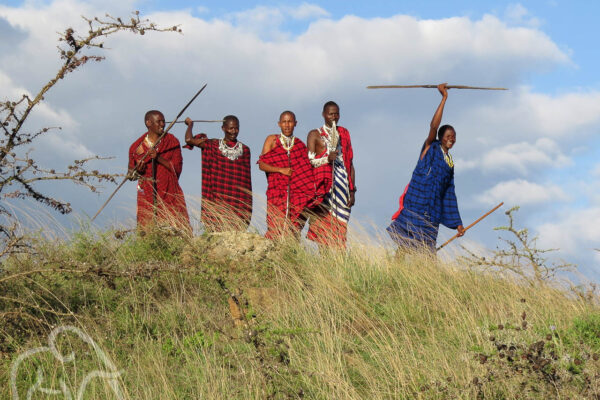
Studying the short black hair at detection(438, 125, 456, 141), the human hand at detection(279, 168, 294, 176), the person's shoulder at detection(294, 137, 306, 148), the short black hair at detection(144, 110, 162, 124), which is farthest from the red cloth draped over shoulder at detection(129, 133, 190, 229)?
the short black hair at detection(438, 125, 456, 141)

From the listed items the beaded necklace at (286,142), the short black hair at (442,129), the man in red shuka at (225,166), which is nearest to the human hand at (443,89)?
the short black hair at (442,129)

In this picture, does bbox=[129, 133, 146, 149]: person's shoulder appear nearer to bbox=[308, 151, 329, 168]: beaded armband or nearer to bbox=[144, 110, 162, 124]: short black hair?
bbox=[144, 110, 162, 124]: short black hair

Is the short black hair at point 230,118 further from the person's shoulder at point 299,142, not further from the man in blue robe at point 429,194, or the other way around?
the man in blue robe at point 429,194

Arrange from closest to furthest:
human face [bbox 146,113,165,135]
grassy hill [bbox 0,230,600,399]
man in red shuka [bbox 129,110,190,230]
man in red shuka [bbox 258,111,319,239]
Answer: grassy hill [bbox 0,230,600,399] → man in red shuka [bbox 129,110,190,230] → man in red shuka [bbox 258,111,319,239] → human face [bbox 146,113,165,135]

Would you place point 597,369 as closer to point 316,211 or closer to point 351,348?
point 351,348

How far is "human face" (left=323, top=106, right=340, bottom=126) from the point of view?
998 centimetres

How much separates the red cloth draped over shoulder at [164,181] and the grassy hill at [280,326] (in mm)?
1285

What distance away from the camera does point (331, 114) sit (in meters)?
9.98

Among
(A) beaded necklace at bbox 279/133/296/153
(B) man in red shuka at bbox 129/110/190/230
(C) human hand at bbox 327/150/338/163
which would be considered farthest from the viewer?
(A) beaded necklace at bbox 279/133/296/153

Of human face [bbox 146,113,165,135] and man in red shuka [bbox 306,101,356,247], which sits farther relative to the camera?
human face [bbox 146,113,165,135]

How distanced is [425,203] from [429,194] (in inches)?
5.8

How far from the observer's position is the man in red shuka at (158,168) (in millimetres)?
9820

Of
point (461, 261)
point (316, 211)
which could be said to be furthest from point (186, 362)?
point (316, 211)

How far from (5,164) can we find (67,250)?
2825 millimetres
